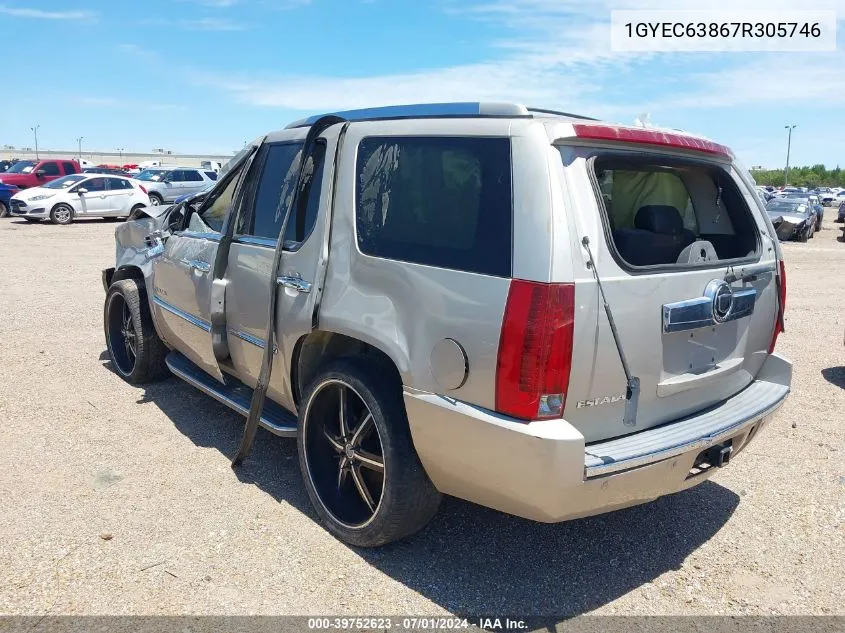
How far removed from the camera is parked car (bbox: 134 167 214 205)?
24.1 m

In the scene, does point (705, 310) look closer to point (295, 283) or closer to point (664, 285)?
point (664, 285)

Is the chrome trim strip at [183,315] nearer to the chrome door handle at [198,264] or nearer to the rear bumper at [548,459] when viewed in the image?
the chrome door handle at [198,264]

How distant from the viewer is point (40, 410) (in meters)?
5.09

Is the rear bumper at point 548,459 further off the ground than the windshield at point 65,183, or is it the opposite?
the windshield at point 65,183

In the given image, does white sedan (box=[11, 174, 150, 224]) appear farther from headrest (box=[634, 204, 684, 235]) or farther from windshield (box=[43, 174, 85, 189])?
headrest (box=[634, 204, 684, 235])

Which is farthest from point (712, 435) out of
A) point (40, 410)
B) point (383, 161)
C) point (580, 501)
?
point (40, 410)

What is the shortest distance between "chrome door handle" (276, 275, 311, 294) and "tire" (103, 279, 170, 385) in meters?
2.25

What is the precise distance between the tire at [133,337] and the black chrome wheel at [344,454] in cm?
248

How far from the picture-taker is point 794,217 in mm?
22109

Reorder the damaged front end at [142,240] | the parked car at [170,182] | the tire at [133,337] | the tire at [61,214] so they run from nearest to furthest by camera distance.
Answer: the damaged front end at [142,240] → the tire at [133,337] → the tire at [61,214] → the parked car at [170,182]

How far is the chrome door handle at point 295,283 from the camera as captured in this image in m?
3.48

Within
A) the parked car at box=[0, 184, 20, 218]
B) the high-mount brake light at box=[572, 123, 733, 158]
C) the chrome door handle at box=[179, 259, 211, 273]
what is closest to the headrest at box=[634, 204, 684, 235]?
the high-mount brake light at box=[572, 123, 733, 158]

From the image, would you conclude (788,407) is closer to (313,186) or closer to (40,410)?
(313,186)

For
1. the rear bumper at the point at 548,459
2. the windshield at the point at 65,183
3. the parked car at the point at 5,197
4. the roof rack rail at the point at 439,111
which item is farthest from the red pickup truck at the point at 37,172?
the rear bumper at the point at 548,459
